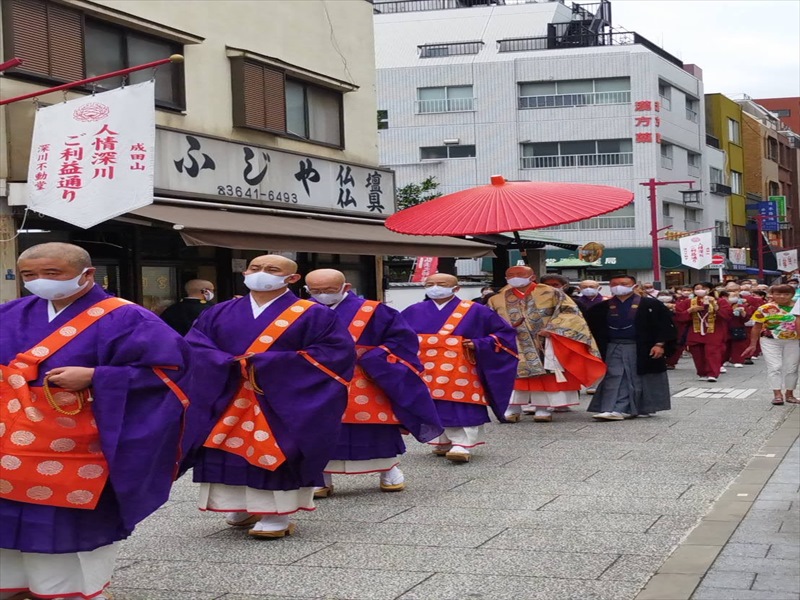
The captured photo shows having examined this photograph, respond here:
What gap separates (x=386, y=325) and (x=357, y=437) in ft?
2.59

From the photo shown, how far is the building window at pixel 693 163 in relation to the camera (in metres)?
49.7

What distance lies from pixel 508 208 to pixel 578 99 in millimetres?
35863

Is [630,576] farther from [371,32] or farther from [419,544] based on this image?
[371,32]

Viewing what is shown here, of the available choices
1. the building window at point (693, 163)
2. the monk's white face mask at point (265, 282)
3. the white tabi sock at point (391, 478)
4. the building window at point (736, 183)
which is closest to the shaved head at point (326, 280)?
the monk's white face mask at point (265, 282)

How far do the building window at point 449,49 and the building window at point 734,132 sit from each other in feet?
58.5

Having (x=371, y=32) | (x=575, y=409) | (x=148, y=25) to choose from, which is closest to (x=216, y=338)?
(x=575, y=409)

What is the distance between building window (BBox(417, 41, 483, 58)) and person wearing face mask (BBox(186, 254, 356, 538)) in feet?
133

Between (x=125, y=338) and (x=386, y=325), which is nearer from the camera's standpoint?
(x=125, y=338)

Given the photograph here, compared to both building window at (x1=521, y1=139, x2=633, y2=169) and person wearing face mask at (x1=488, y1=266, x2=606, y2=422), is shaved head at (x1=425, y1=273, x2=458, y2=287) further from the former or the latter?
building window at (x1=521, y1=139, x2=633, y2=169)

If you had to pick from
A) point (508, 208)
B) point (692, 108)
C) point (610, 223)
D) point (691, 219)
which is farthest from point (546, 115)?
point (508, 208)

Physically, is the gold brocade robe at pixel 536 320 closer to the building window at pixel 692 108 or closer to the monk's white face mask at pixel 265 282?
the monk's white face mask at pixel 265 282

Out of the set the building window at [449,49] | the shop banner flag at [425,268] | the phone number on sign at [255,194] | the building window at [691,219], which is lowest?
the shop banner flag at [425,268]

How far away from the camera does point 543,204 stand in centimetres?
989

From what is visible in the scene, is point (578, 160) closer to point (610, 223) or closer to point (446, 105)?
point (610, 223)
